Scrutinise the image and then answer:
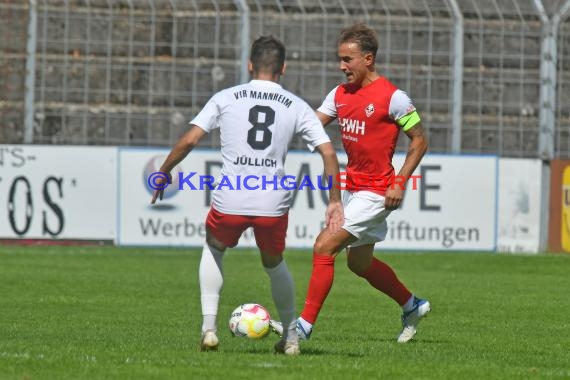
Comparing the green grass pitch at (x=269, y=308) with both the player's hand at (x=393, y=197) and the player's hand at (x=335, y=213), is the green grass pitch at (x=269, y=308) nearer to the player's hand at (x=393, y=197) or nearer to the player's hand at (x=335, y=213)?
the player's hand at (x=335, y=213)

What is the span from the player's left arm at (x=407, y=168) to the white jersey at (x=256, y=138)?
1079 millimetres

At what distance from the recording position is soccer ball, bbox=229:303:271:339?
9492 millimetres

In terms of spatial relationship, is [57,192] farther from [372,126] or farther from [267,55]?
[267,55]

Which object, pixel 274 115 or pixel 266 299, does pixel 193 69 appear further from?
pixel 274 115

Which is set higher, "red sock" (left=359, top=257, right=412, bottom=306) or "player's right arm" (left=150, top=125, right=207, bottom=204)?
"player's right arm" (left=150, top=125, right=207, bottom=204)

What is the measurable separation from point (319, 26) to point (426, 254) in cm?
390

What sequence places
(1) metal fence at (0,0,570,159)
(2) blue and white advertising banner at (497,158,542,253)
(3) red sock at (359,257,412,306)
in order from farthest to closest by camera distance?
(2) blue and white advertising banner at (497,158,542,253) < (1) metal fence at (0,0,570,159) < (3) red sock at (359,257,412,306)

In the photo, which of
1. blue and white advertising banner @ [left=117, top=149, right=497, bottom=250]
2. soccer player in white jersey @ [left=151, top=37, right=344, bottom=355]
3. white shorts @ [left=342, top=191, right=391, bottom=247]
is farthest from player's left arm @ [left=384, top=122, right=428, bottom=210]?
blue and white advertising banner @ [left=117, top=149, right=497, bottom=250]

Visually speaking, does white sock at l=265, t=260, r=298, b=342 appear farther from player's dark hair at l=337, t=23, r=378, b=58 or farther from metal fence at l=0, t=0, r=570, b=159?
metal fence at l=0, t=0, r=570, b=159

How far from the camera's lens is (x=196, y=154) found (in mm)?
20797

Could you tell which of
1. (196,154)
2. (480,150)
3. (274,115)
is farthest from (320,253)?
(480,150)

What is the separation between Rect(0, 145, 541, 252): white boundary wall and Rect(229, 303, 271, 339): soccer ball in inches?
436

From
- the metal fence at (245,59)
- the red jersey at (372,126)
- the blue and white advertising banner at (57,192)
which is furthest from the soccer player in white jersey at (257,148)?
the metal fence at (245,59)

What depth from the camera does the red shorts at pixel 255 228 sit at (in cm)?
830
